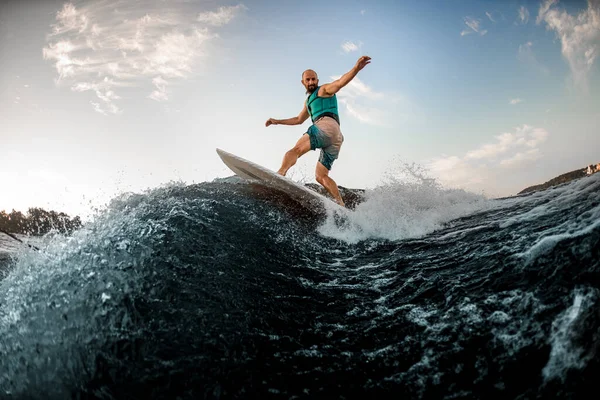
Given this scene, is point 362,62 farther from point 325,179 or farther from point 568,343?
point 568,343

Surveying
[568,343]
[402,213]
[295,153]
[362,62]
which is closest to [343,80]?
[362,62]

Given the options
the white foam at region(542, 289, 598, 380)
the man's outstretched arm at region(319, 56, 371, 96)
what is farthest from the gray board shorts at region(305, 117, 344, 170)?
the white foam at region(542, 289, 598, 380)

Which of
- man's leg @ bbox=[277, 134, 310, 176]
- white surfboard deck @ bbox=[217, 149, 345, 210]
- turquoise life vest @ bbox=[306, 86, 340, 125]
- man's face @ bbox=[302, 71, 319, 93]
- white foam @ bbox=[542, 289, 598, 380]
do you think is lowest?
white foam @ bbox=[542, 289, 598, 380]

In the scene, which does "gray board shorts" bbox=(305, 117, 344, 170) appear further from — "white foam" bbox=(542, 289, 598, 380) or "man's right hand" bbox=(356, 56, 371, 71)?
"white foam" bbox=(542, 289, 598, 380)

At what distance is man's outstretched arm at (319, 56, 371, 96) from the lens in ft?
16.5

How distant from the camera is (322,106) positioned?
5824mm

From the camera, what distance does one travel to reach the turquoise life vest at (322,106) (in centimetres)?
582

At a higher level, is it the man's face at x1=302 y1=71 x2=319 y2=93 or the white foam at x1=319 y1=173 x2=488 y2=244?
the man's face at x1=302 y1=71 x2=319 y2=93

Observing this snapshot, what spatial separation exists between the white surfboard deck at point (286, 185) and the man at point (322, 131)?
285 mm

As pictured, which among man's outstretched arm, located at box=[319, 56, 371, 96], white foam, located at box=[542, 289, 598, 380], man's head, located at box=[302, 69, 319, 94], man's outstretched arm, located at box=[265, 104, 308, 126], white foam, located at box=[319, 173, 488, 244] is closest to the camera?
white foam, located at box=[542, 289, 598, 380]

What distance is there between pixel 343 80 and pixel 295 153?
1.35 meters

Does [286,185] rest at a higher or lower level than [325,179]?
lower

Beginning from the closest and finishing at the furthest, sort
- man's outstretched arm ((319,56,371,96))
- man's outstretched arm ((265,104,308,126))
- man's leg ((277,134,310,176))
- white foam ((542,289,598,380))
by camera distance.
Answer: white foam ((542,289,598,380)), man's outstretched arm ((319,56,371,96)), man's leg ((277,134,310,176)), man's outstretched arm ((265,104,308,126))

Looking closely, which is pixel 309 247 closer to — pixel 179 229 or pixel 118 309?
pixel 179 229
